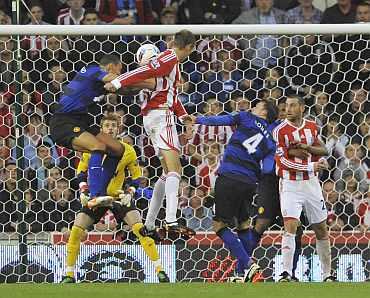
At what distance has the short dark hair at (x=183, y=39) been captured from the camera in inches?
459

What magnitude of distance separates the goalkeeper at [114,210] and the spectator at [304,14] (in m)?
4.24

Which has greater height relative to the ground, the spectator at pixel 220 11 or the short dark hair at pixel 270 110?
the spectator at pixel 220 11

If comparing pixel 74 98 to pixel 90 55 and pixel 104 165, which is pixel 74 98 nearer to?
pixel 104 165

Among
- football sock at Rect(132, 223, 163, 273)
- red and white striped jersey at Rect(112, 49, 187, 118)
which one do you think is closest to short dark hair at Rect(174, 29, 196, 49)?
red and white striped jersey at Rect(112, 49, 187, 118)

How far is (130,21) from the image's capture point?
1642 cm

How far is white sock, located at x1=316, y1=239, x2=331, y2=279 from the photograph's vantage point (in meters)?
12.4

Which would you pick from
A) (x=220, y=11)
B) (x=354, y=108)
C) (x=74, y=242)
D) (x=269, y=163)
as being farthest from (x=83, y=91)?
(x=220, y=11)

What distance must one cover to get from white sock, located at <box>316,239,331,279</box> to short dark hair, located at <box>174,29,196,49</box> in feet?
7.48

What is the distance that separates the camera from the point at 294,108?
1223 centimetres

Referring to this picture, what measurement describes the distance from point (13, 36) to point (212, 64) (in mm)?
2154

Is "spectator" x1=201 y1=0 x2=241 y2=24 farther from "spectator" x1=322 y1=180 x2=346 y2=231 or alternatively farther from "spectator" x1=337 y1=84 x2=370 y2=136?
"spectator" x1=322 y1=180 x2=346 y2=231

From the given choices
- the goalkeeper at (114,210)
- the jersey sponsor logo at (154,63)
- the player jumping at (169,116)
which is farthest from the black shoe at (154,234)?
the jersey sponsor logo at (154,63)

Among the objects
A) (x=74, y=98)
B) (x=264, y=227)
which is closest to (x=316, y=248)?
(x=264, y=227)

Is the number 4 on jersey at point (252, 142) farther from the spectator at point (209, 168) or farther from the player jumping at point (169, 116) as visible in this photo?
the player jumping at point (169, 116)
